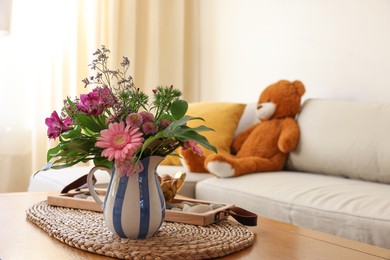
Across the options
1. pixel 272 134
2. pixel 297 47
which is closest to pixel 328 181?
pixel 272 134

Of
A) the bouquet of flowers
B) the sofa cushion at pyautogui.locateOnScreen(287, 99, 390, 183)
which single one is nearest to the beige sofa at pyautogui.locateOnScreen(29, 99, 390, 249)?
the sofa cushion at pyautogui.locateOnScreen(287, 99, 390, 183)

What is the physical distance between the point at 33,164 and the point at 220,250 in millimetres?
2292

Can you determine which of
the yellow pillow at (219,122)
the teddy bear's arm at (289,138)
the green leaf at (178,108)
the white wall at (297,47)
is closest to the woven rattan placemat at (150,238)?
the green leaf at (178,108)

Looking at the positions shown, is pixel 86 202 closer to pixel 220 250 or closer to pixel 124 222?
pixel 124 222

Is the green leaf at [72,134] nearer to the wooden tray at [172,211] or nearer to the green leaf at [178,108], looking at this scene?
the green leaf at [178,108]

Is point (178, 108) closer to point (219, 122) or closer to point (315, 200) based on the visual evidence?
point (315, 200)

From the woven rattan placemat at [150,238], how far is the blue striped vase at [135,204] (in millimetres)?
27

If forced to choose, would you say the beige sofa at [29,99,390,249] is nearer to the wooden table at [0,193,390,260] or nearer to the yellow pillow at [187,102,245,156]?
the yellow pillow at [187,102,245,156]

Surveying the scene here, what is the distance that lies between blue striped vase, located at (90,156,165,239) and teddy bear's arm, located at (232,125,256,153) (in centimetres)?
164

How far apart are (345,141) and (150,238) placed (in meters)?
1.39

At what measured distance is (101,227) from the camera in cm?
114

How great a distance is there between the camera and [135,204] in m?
1.01

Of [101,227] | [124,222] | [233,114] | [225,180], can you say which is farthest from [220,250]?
[233,114]

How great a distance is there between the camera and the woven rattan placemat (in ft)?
3.14
